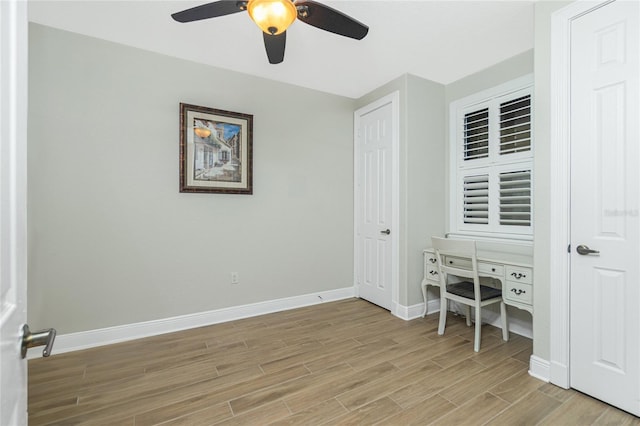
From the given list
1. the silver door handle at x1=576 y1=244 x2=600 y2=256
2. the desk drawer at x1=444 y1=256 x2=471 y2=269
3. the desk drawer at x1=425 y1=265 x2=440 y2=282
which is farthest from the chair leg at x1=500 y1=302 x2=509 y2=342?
the silver door handle at x1=576 y1=244 x2=600 y2=256

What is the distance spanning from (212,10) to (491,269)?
282 centimetres

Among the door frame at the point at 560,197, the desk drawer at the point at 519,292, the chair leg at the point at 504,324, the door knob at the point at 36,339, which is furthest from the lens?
the chair leg at the point at 504,324

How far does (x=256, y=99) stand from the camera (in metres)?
3.22

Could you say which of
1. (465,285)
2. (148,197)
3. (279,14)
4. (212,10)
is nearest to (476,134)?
(465,285)

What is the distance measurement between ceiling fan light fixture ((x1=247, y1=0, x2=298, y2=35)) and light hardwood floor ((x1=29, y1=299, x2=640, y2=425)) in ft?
7.12

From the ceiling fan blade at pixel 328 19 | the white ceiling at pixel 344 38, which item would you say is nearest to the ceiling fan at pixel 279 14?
the ceiling fan blade at pixel 328 19

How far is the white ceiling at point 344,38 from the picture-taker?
2.13 meters

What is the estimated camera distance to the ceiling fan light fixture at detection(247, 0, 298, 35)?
1402 mm

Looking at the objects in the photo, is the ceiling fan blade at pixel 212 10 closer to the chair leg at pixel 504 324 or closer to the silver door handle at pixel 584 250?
the silver door handle at pixel 584 250

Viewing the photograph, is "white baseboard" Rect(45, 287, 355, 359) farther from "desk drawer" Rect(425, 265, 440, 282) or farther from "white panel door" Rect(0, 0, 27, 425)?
"white panel door" Rect(0, 0, 27, 425)

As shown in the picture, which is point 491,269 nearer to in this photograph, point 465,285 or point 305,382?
point 465,285

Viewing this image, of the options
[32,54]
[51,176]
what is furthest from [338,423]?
[32,54]

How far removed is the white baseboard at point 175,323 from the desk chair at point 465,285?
1.43 meters

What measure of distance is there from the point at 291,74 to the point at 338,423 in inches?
124
